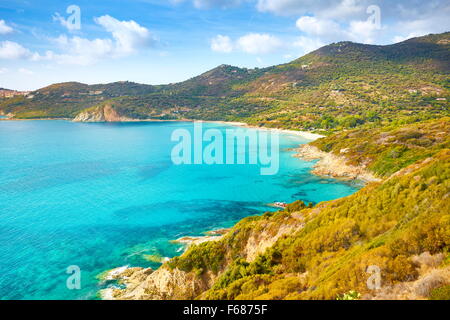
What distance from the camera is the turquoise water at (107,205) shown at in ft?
87.7

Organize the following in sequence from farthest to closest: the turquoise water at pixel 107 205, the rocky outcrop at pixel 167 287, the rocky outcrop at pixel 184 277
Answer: the turquoise water at pixel 107 205
the rocky outcrop at pixel 184 277
the rocky outcrop at pixel 167 287

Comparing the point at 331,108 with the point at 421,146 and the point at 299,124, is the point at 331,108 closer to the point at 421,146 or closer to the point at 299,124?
the point at 299,124

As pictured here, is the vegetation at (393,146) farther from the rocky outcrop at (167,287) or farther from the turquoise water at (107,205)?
the rocky outcrop at (167,287)

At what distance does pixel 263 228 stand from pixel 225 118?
6618 inches

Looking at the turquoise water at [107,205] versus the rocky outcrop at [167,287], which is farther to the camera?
the turquoise water at [107,205]

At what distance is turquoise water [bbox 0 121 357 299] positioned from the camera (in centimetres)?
2672

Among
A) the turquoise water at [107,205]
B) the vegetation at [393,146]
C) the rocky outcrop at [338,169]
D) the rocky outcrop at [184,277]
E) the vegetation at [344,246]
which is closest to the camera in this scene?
the vegetation at [344,246]

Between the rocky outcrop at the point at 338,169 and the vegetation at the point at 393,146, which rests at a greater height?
the vegetation at the point at 393,146

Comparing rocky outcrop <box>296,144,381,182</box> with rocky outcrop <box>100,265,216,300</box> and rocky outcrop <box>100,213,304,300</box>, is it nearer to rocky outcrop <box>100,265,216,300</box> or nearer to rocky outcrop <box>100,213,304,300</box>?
rocky outcrop <box>100,213,304,300</box>

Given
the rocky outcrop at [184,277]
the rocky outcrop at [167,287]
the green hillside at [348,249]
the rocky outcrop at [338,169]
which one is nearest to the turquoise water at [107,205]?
the rocky outcrop at [184,277]

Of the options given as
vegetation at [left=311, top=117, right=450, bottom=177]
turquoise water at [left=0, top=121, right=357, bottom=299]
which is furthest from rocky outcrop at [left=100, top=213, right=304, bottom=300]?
vegetation at [left=311, top=117, right=450, bottom=177]

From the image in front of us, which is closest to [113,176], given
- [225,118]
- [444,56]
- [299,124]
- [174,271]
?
[174,271]

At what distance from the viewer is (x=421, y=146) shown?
52906mm
